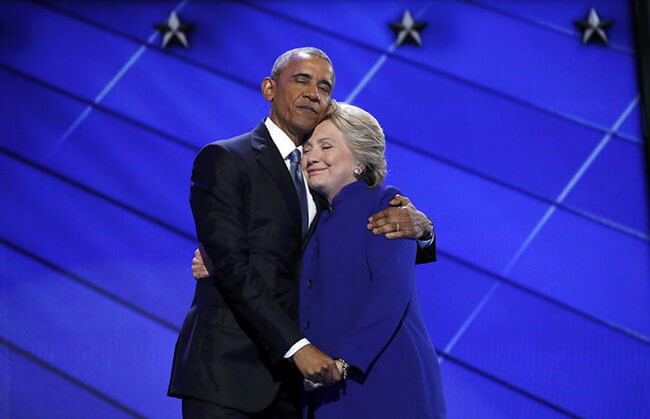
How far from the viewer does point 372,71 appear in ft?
11.1

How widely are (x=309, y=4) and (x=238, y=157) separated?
6.00 ft

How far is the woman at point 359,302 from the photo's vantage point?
1.74 meters

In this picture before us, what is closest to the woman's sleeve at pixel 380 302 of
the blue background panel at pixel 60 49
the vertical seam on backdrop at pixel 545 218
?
the vertical seam on backdrop at pixel 545 218

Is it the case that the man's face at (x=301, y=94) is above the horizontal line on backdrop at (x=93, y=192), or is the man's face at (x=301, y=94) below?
above

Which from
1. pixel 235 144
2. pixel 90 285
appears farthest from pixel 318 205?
pixel 90 285

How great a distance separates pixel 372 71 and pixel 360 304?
5.89ft

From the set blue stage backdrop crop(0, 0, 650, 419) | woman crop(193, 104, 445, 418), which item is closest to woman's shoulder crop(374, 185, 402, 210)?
woman crop(193, 104, 445, 418)

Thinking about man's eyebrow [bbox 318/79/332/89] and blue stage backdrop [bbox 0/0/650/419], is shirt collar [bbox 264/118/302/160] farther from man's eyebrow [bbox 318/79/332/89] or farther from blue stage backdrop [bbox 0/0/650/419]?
blue stage backdrop [bbox 0/0/650/419]

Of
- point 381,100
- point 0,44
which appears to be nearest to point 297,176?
point 381,100

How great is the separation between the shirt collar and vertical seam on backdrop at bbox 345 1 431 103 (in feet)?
4.21

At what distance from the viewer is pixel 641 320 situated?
3.11m

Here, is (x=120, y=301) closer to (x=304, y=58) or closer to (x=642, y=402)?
(x=304, y=58)

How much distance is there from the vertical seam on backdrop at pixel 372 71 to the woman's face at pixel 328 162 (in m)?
1.35

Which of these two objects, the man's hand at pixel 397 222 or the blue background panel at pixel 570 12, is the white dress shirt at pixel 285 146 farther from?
the blue background panel at pixel 570 12
